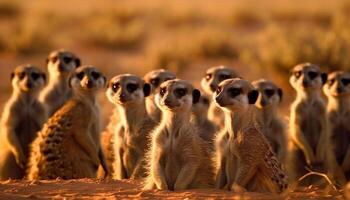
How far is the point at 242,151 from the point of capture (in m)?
5.59

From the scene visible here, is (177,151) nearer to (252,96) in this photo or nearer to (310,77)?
(252,96)

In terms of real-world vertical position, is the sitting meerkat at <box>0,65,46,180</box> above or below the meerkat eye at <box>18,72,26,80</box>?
below

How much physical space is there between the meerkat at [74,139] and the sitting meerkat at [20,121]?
43 cm

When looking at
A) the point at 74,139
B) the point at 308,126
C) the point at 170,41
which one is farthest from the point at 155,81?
the point at 170,41

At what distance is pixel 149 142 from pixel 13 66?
6.54 metres

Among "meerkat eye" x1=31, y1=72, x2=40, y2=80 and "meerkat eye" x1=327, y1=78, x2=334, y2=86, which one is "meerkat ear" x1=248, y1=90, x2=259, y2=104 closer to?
"meerkat eye" x1=327, y1=78, x2=334, y2=86

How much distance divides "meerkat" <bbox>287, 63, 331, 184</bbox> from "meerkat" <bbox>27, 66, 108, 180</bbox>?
1.76m

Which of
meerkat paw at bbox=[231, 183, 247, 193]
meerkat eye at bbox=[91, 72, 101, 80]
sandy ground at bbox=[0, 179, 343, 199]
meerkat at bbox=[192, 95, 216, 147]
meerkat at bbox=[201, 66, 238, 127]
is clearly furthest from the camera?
meerkat at bbox=[201, 66, 238, 127]

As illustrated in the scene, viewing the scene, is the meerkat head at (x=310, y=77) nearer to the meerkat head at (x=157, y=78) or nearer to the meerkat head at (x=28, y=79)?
the meerkat head at (x=157, y=78)

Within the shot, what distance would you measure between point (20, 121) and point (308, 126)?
2.68 metres

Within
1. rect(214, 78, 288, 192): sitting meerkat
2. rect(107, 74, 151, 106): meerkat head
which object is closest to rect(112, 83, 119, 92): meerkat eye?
rect(107, 74, 151, 106): meerkat head

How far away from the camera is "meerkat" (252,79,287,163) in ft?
23.9

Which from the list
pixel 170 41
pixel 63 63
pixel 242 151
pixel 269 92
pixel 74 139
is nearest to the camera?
pixel 242 151

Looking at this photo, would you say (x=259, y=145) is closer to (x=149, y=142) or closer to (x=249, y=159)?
(x=249, y=159)
